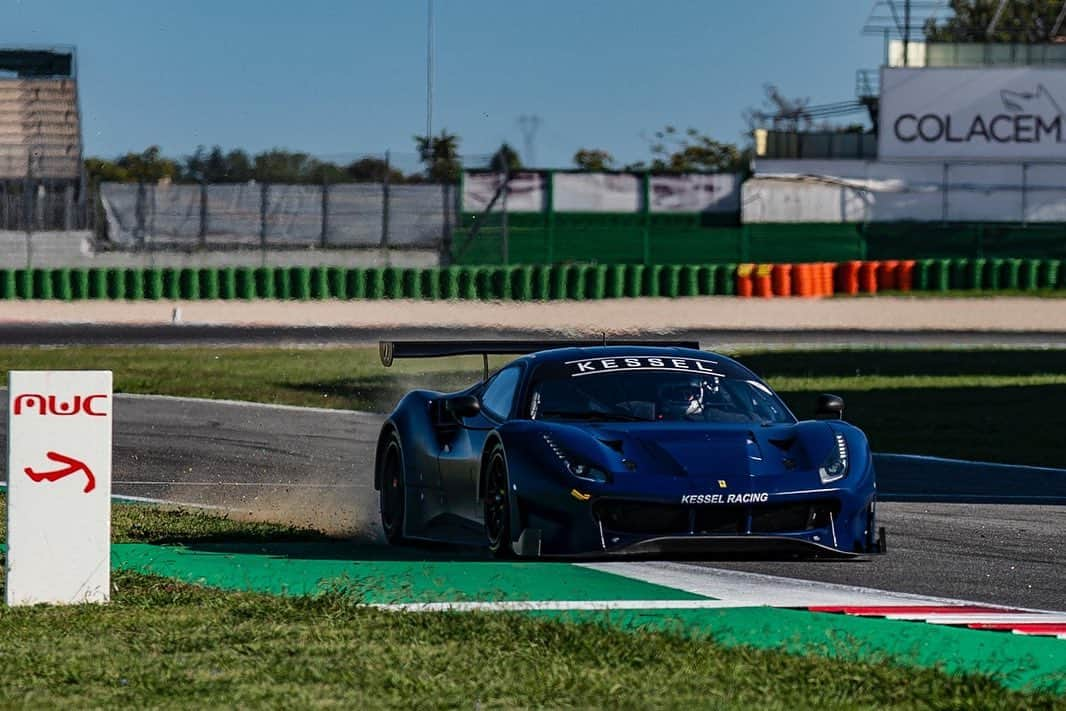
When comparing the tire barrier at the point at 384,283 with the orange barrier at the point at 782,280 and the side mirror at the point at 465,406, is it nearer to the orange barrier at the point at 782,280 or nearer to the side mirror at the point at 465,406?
the orange barrier at the point at 782,280

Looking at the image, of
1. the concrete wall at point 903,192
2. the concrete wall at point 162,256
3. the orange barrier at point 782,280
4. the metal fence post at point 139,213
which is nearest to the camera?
the orange barrier at point 782,280

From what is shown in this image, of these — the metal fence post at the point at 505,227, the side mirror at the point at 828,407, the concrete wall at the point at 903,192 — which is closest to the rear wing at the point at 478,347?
the side mirror at the point at 828,407

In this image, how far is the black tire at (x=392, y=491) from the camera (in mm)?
10891

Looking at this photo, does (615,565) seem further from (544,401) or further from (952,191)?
(952,191)

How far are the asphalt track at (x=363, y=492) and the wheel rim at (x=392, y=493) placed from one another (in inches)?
22.8

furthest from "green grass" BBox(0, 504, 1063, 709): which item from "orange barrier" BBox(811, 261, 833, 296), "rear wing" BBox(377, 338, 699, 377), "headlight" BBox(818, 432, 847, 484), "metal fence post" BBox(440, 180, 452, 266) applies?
"metal fence post" BBox(440, 180, 452, 266)

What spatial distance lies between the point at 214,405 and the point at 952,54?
47378 millimetres

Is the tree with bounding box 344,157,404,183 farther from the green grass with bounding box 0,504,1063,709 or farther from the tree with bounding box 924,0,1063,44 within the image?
the green grass with bounding box 0,504,1063,709

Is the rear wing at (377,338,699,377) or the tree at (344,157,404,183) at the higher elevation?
the tree at (344,157,404,183)

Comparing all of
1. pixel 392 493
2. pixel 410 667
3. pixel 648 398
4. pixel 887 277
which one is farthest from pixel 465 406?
pixel 887 277

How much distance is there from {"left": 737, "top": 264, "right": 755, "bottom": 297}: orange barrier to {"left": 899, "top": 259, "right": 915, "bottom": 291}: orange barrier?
4207mm

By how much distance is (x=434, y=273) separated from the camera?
4016 cm

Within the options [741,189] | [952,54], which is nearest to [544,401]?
[741,189]

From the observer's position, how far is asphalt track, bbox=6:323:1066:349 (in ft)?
105
